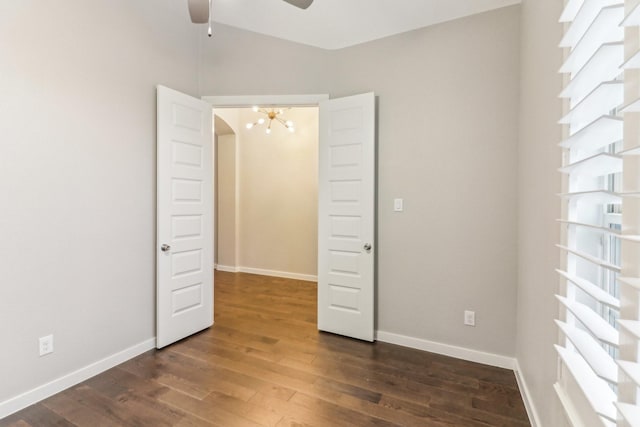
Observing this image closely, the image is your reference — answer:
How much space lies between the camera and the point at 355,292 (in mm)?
2928

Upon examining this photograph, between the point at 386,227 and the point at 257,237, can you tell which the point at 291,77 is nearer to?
the point at 386,227

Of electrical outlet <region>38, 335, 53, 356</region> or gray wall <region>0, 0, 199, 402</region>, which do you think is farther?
electrical outlet <region>38, 335, 53, 356</region>

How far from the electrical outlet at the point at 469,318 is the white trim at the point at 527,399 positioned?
0.38m

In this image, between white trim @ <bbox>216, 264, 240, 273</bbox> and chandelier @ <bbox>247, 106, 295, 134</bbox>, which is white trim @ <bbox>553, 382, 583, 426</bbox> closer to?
chandelier @ <bbox>247, 106, 295, 134</bbox>

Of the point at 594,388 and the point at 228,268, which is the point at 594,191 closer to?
the point at 594,388

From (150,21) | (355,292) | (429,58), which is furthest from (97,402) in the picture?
(429,58)

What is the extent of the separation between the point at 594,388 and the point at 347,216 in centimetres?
217

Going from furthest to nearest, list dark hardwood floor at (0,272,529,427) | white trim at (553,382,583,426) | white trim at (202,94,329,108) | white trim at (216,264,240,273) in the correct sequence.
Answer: white trim at (216,264,240,273)
white trim at (202,94,329,108)
dark hardwood floor at (0,272,529,427)
white trim at (553,382,583,426)

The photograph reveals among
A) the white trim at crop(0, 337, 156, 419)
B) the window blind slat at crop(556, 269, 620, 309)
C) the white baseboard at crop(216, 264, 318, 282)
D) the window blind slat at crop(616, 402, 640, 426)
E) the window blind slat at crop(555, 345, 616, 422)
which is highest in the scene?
the window blind slat at crop(556, 269, 620, 309)

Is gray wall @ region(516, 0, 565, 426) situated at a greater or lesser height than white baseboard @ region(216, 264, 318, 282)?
greater

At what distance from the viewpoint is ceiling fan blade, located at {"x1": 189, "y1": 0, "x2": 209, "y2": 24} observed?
1867 millimetres

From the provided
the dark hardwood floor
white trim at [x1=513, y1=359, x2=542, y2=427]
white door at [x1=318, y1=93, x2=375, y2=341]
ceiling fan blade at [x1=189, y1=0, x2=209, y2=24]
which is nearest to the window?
white trim at [x1=513, y1=359, x2=542, y2=427]

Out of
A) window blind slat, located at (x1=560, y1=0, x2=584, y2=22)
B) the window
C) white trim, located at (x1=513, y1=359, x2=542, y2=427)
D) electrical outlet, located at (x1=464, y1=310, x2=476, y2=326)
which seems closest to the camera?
the window

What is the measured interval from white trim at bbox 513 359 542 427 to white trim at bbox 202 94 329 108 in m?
2.77
